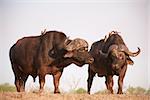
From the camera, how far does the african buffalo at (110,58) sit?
292 centimetres

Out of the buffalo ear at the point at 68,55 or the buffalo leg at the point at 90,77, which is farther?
the buffalo leg at the point at 90,77

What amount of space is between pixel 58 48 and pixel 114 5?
66cm

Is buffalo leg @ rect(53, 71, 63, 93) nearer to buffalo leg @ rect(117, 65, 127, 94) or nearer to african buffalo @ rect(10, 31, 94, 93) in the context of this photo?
african buffalo @ rect(10, 31, 94, 93)

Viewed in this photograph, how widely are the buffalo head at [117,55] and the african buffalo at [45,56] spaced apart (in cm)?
17

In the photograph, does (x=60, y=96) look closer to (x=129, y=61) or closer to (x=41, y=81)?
(x=41, y=81)

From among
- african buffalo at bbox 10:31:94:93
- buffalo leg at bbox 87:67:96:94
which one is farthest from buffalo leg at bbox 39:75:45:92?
buffalo leg at bbox 87:67:96:94

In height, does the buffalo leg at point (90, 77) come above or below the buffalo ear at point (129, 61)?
below

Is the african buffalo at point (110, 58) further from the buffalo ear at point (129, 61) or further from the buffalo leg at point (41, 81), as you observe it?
the buffalo leg at point (41, 81)

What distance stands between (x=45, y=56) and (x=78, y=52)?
0.27 m

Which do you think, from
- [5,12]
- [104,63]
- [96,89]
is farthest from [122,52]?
[5,12]

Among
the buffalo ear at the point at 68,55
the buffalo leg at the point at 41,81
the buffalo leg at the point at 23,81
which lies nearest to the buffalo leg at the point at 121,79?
the buffalo ear at the point at 68,55

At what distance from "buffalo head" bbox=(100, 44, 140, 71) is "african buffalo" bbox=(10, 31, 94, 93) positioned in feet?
0.55

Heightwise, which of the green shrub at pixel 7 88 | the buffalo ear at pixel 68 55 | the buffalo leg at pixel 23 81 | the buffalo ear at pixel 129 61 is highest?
the buffalo ear at pixel 68 55

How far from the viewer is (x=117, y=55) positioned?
2912 mm
